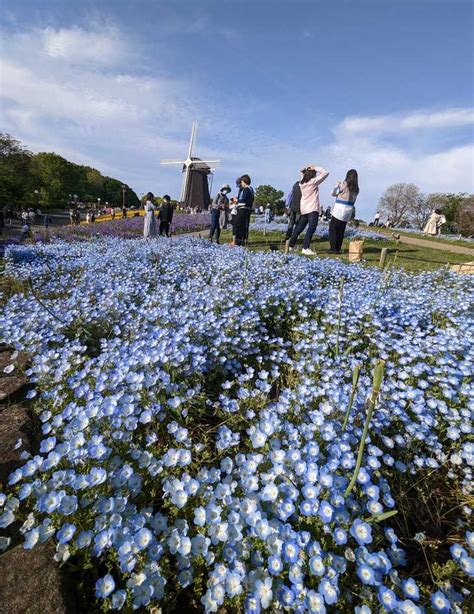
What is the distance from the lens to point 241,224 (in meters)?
9.14

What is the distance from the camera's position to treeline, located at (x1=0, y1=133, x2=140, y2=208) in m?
26.6

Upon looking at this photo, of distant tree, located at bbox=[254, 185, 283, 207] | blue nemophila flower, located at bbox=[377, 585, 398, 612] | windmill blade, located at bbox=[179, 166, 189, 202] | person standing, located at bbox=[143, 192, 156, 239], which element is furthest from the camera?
distant tree, located at bbox=[254, 185, 283, 207]

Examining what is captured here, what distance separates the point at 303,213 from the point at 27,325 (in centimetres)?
640

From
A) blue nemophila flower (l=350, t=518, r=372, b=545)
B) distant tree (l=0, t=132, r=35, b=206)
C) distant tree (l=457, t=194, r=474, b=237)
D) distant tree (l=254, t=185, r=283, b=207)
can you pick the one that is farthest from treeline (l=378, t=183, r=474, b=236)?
blue nemophila flower (l=350, t=518, r=372, b=545)

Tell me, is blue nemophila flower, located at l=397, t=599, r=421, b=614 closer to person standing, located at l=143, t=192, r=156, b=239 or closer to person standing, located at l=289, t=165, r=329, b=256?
person standing, located at l=289, t=165, r=329, b=256

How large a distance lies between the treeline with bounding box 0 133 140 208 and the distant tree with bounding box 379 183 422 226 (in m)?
54.3

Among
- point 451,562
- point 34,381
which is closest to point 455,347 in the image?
point 451,562

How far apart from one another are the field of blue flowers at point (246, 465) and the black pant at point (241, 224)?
18.4 ft

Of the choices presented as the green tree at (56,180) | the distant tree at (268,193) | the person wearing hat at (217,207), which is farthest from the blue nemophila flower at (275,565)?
the distant tree at (268,193)

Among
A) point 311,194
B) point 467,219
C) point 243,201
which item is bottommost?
point 243,201

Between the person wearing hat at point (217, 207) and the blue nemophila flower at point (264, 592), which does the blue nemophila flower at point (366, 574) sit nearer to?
the blue nemophila flower at point (264, 592)

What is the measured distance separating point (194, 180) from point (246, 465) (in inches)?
1848

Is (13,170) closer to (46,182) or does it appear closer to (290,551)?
(46,182)

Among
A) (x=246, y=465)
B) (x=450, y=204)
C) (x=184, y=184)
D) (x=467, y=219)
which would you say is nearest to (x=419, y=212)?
(x=450, y=204)
